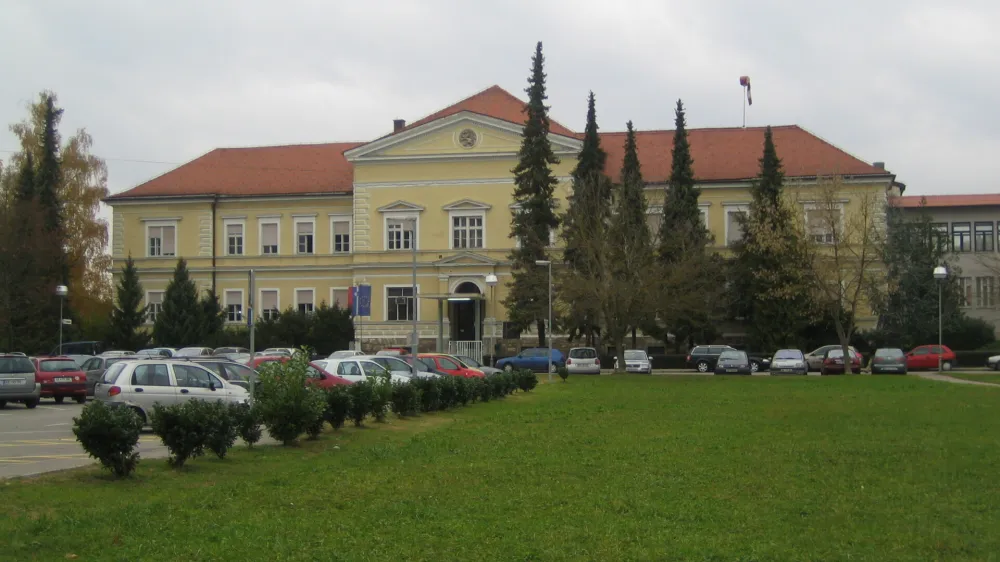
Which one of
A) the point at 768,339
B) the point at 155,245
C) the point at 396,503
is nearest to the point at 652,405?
the point at 396,503

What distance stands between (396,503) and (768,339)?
51.9m

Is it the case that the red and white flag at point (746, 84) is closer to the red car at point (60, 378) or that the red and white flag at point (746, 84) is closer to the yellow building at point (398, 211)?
the yellow building at point (398, 211)

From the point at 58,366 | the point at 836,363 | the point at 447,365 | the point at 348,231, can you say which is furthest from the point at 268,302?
the point at 836,363

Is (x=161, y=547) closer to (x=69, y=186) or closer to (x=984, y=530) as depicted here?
(x=984, y=530)

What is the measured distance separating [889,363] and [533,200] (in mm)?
20951

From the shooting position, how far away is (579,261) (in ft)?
191

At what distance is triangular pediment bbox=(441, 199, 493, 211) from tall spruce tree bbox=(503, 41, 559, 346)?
7.20 m

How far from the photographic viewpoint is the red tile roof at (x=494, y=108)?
6947cm

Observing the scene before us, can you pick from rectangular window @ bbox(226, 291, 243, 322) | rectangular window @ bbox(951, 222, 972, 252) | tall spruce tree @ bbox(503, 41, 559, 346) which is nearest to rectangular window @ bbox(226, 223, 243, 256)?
rectangular window @ bbox(226, 291, 243, 322)

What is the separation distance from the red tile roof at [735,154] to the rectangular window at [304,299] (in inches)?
851

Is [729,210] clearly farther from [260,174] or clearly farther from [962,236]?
[260,174]

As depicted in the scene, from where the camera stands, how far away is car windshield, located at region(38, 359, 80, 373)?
1400 inches

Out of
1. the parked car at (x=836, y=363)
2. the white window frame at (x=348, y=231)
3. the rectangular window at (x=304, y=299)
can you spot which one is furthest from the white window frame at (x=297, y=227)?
the parked car at (x=836, y=363)

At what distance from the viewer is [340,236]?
7306cm
